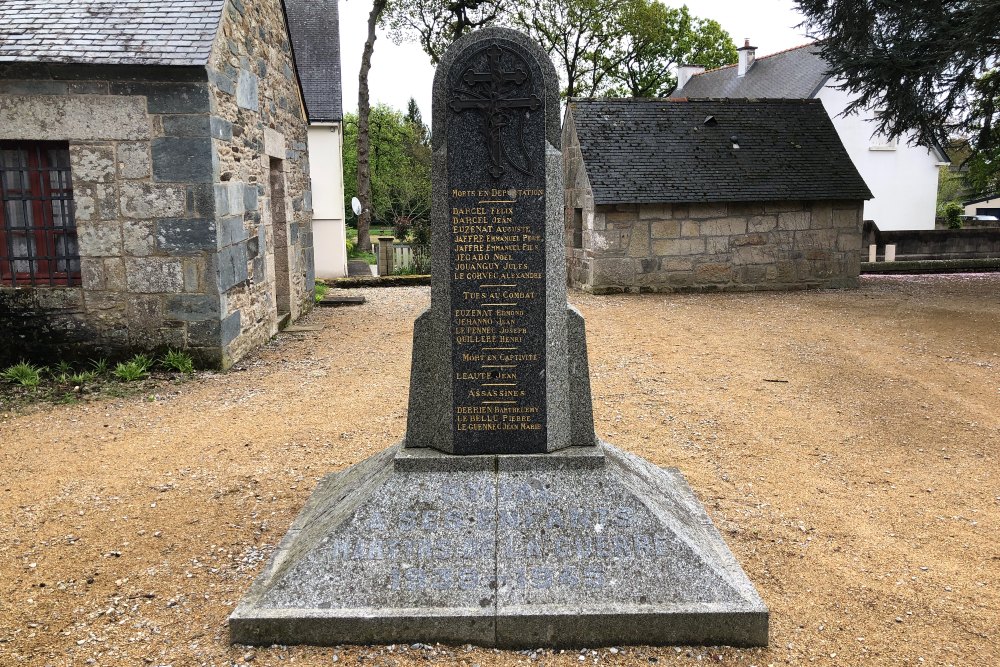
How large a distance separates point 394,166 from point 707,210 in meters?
29.0

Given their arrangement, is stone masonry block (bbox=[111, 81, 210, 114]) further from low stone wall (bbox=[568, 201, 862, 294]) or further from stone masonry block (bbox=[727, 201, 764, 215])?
stone masonry block (bbox=[727, 201, 764, 215])

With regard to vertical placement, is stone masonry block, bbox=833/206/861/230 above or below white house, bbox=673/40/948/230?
below

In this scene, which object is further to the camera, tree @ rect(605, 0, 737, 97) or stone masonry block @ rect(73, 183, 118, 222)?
tree @ rect(605, 0, 737, 97)

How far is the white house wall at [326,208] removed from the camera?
2002cm

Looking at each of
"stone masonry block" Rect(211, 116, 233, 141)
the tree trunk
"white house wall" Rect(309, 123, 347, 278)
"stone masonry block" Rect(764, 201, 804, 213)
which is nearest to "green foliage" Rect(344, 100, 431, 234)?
the tree trunk

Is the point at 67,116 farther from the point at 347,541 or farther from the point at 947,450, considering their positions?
the point at 947,450

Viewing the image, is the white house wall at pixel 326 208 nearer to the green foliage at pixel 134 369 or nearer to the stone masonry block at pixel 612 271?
the stone masonry block at pixel 612 271

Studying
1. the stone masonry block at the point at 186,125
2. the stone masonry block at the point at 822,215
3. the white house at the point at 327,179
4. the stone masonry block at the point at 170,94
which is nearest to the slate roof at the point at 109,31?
the stone masonry block at the point at 170,94

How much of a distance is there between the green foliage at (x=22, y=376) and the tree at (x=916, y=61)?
1316cm

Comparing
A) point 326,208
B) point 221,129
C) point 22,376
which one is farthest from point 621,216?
point 22,376

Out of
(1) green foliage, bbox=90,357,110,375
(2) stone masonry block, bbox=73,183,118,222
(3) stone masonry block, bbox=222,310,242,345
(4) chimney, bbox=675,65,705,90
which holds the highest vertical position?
(4) chimney, bbox=675,65,705,90

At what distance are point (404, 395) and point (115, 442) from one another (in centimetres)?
267

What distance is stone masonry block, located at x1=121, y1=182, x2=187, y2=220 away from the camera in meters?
8.45

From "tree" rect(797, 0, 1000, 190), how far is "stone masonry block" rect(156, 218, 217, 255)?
11.1 metres
